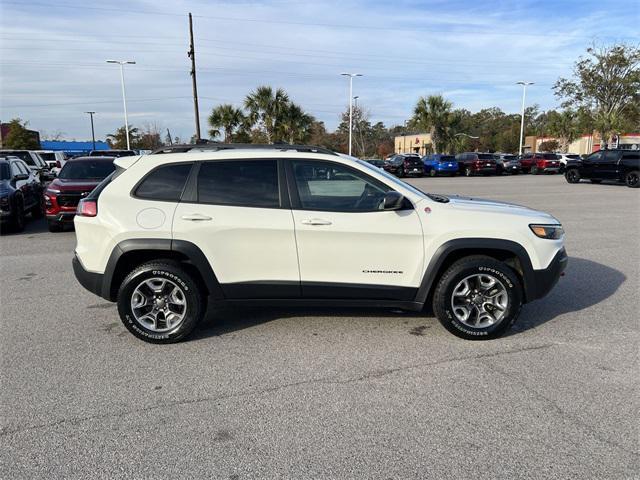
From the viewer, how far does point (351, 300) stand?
14.2ft

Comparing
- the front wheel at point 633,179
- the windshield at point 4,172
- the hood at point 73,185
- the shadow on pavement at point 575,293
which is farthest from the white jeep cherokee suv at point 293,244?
the front wheel at point 633,179

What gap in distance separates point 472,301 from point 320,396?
1.78 meters

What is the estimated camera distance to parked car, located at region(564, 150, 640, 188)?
21609mm

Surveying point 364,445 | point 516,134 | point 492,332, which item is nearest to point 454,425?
point 364,445

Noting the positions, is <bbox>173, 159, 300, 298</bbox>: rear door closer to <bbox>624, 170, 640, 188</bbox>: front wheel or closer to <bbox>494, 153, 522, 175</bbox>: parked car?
<bbox>624, 170, 640, 188</bbox>: front wheel

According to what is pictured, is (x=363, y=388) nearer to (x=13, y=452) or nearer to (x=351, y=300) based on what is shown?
(x=351, y=300)

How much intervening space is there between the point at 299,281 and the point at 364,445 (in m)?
1.75

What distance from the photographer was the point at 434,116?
44.5 m

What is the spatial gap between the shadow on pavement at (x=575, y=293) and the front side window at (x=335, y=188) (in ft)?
6.22

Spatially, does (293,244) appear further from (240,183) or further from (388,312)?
(388,312)

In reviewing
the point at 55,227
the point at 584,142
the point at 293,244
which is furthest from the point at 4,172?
the point at 584,142

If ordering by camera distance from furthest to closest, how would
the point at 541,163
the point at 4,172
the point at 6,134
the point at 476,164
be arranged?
the point at 6,134
the point at 541,163
the point at 476,164
the point at 4,172

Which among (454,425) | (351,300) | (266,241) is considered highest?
(266,241)

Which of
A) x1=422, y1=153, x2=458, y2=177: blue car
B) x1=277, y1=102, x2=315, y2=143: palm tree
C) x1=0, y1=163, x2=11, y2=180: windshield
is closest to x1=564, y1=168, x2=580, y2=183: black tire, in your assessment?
x1=422, y1=153, x2=458, y2=177: blue car
